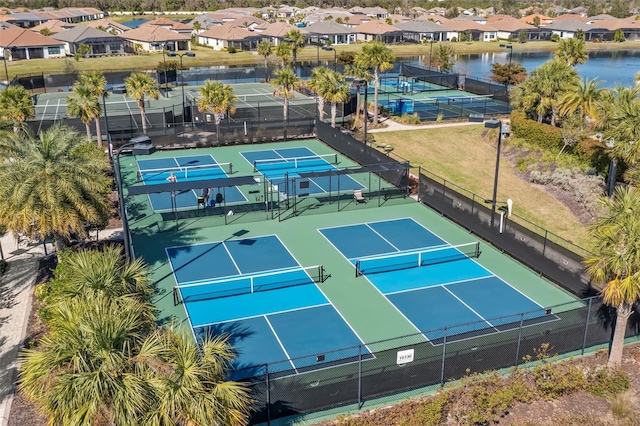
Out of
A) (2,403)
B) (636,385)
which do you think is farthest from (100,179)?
(636,385)

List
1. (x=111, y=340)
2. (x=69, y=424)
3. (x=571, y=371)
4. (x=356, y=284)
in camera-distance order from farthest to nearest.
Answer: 1. (x=356, y=284)
2. (x=571, y=371)
3. (x=111, y=340)
4. (x=69, y=424)

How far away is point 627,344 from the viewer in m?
19.1

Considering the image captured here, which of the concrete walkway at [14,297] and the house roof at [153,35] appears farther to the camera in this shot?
the house roof at [153,35]

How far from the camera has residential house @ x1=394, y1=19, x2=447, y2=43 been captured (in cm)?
11562

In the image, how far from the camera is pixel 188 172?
1474 inches

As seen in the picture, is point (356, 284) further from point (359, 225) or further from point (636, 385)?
point (636, 385)

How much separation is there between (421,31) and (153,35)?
48237 millimetres

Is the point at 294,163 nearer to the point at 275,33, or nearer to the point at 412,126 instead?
the point at 412,126

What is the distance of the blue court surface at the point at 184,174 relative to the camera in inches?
1280

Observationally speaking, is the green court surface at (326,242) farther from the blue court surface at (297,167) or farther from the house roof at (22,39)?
the house roof at (22,39)

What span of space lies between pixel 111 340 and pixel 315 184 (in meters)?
24.6

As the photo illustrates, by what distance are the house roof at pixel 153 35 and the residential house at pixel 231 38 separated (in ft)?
22.4

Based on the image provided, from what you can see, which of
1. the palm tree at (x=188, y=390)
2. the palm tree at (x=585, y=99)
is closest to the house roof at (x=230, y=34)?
the palm tree at (x=585, y=99)

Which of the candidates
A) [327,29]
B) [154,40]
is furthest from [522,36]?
[154,40]
